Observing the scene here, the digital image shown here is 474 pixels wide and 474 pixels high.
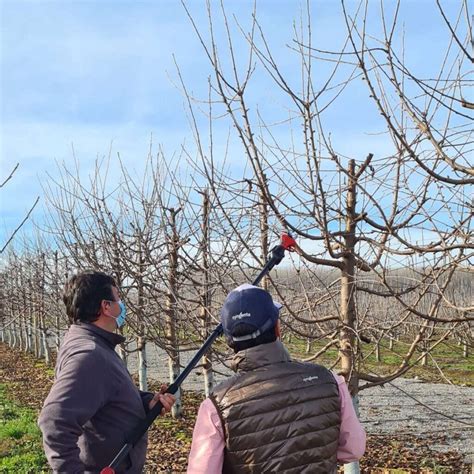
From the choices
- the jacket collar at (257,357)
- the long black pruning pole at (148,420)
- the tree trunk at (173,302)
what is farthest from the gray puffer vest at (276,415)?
the tree trunk at (173,302)

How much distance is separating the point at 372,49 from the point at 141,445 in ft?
6.87

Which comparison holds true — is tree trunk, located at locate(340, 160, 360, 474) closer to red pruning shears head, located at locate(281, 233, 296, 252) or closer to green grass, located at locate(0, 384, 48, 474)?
red pruning shears head, located at locate(281, 233, 296, 252)

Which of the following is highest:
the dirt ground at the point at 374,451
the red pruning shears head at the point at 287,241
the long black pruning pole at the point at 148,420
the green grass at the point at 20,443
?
the red pruning shears head at the point at 287,241

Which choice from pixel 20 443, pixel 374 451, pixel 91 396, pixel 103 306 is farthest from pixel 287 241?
pixel 20 443

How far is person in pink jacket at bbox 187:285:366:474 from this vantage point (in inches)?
68.8

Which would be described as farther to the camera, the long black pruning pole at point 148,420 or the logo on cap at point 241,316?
the long black pruning pole at point 148,420

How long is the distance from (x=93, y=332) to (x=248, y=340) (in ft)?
3.19

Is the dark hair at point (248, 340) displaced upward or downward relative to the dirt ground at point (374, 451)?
upward

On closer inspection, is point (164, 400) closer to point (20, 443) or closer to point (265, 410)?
point (265, 410)

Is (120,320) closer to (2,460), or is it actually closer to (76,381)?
(76,381)

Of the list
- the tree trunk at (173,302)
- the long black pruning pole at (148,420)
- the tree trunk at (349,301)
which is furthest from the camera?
the tree trunk at (173,302)

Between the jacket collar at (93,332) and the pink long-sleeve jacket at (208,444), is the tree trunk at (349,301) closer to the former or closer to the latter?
the jacket collar at (93,332)

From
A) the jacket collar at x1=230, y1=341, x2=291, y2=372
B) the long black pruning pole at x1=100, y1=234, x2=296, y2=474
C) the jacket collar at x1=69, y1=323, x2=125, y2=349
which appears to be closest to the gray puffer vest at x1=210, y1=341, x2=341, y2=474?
the jacket collar at x1=230, y1=341, x2=291, y2=372

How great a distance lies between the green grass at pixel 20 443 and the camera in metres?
6.65
